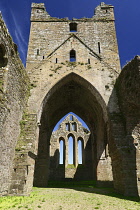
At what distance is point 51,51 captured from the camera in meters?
14.8

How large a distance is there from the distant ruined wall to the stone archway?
3.34 m

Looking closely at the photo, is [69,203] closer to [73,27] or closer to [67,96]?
[67,96]

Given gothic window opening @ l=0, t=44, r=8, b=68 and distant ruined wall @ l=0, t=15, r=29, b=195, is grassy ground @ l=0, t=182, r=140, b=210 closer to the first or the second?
distant ruined wall @ l=0, t=15, r=29, b=195

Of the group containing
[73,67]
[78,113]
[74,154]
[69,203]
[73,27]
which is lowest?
[69,203]

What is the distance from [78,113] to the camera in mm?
17734

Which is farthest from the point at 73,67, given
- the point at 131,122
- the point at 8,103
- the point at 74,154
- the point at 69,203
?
the point at 74,154

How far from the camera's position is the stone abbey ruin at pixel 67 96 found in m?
8.35

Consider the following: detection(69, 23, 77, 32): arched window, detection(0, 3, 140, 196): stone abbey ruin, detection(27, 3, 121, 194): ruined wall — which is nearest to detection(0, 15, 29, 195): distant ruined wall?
detection(0, 3, 140, 196): stone abbey ruin

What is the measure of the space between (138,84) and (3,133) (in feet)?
24.2

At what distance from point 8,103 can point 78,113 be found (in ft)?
34.2

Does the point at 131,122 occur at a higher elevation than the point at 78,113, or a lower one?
lower

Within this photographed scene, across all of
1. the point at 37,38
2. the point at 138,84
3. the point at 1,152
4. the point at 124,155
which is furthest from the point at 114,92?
the point at 37,38

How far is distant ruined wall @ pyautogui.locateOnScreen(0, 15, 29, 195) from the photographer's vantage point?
24.6 feet

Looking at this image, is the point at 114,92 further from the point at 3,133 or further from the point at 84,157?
the point at 84,157
